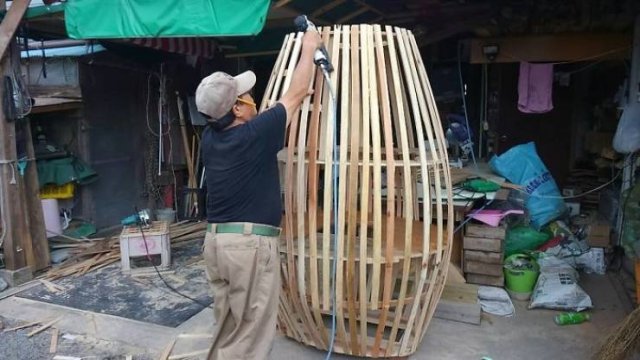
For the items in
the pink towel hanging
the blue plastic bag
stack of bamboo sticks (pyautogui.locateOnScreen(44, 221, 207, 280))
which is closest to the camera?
stack of bamboo sticks (pyautogui.locateOnScreen(44, 221, 207, 280))

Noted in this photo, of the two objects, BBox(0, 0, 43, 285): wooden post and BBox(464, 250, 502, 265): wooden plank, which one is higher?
BBox(0, 0, 43, 285): wooden post

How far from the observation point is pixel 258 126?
8.63 ft

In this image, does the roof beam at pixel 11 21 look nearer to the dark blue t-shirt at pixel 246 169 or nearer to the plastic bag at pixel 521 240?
the dark blue t-shirt at pixel 246 169

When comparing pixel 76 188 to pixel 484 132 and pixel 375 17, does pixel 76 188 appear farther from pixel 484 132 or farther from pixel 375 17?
pixel 484 132

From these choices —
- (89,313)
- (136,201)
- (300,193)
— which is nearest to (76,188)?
(136,201)

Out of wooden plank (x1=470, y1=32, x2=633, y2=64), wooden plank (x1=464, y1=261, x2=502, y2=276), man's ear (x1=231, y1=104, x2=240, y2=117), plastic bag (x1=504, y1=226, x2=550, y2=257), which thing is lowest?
wooden plank (x1=464, y1=261, x2=502, y2=276)

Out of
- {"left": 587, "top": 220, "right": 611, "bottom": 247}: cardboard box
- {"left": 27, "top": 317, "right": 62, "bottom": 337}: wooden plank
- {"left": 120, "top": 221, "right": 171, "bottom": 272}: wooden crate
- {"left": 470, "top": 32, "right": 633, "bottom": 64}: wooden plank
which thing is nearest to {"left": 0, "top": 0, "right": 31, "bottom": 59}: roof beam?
{"left": 120, "top": 221, "right": 171, "bottom": 272}: wooden crate

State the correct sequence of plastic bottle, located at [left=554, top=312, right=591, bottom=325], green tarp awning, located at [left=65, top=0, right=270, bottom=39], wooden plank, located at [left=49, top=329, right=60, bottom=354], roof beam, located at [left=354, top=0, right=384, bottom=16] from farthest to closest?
roof beam, located at [left=354, top=0, right=384, bottom=16] → green tarp awning, located at [left=65, top=0, right=270, bottom=39] → plastic bottle, located at [left=554, top=312, right=591, bottom=325] → wooden plank, located at [left=49, top=329, right=60, bottom=354]

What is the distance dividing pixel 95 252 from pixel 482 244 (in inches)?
175

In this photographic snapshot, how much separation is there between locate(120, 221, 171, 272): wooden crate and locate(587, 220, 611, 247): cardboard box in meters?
4.59

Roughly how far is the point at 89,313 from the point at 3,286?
144cm

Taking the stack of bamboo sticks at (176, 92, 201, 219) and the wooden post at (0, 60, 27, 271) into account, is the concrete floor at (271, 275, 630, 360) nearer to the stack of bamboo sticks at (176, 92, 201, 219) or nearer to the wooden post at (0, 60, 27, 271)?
the wooden post at (0, 60, 27, 271)

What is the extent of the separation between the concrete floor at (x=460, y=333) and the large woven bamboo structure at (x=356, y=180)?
52 centimetres

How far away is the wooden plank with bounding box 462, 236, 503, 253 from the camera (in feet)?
15.1
